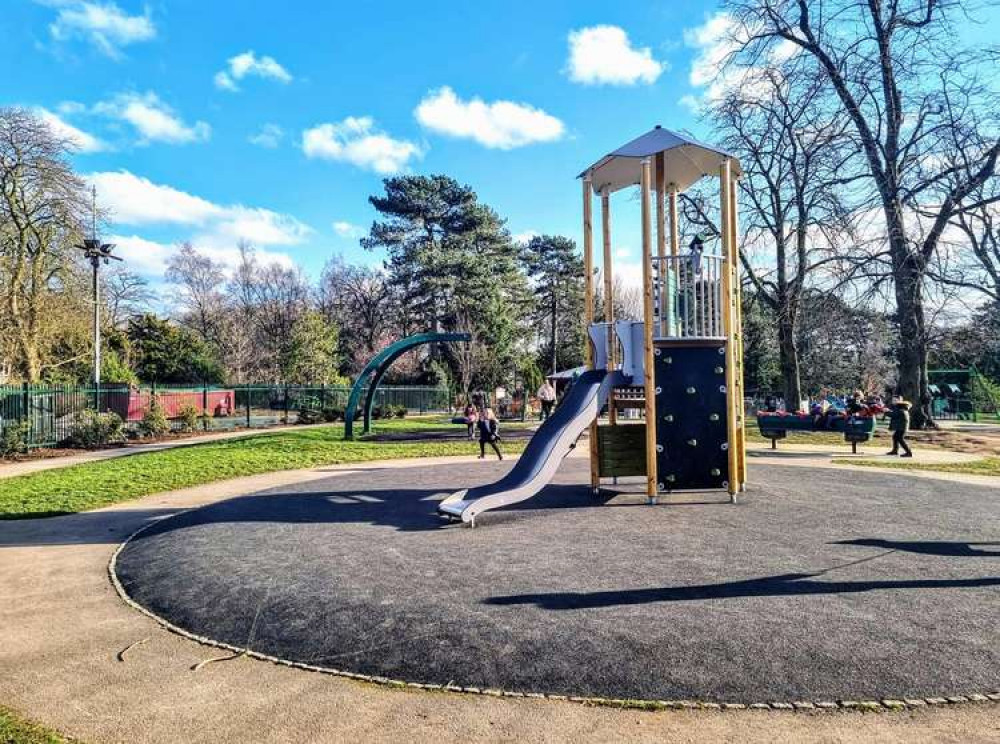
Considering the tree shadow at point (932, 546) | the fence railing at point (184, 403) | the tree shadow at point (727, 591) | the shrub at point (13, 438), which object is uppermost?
the fence railing at point (184, 403)

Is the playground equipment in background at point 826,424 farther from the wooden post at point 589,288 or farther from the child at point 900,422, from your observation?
the wooden post at point 589,288

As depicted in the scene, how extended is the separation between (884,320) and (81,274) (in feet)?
112

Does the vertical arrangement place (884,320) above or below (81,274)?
below

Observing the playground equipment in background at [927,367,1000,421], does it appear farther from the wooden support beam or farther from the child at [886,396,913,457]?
the wooden support beam

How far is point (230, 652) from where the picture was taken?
4207mm

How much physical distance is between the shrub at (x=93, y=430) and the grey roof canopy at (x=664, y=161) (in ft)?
55.9

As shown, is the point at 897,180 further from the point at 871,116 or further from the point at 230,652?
the point at 230,652

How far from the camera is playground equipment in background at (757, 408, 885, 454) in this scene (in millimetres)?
15945

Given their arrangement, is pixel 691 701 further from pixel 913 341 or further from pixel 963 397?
pixel 963 397

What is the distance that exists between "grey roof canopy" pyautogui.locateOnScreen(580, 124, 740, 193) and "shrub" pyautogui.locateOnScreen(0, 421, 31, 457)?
55.3 ft

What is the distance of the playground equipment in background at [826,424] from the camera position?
1595cm

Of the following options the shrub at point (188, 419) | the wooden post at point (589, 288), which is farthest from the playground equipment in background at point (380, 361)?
the wooden post at point (589, 288)

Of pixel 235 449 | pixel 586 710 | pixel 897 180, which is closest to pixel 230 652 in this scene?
pixel 586 710

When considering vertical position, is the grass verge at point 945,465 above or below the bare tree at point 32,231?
below
